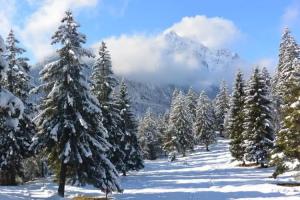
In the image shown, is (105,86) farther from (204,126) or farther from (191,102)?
(191,102)

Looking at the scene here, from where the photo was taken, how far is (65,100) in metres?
30.5

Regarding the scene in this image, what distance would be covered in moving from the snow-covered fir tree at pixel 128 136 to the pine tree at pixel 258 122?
13.8m

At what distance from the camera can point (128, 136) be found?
58.5 meters

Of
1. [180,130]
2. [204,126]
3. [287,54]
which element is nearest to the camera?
[287,54]

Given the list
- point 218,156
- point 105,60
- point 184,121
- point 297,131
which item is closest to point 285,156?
point 297,131

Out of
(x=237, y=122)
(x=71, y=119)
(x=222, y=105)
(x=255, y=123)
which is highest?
(x=222, y=105)

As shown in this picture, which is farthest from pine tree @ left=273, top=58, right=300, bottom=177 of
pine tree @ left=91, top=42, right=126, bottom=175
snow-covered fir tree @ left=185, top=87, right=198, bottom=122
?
snow-covered fir tree @ left=185, top=87, right=198, bottom=122

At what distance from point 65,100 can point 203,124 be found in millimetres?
75804

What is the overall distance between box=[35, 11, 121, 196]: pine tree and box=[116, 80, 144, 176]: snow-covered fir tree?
2564 centimetres

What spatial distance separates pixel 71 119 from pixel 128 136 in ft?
92.1

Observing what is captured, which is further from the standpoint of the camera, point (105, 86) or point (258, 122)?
point (258, 122)

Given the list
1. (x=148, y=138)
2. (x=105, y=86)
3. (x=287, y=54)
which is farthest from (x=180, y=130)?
(x=105, y=86)

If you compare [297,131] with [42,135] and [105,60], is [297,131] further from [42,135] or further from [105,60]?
[105,60]

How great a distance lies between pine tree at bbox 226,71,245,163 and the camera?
5995cm
